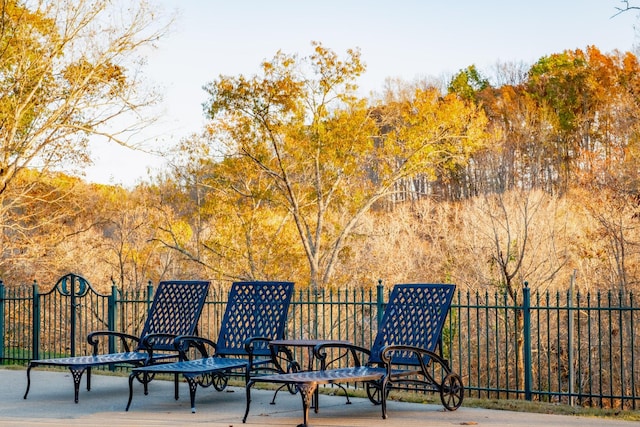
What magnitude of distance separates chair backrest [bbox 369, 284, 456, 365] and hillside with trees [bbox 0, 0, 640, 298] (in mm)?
13892

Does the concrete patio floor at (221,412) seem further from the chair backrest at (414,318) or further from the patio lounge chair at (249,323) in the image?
the chair backrest at (414,318)

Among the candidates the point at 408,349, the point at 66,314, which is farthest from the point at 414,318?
the point at 66,314

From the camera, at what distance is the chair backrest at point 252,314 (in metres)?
8.66

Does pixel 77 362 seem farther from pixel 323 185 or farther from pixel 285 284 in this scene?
pixel 323 185

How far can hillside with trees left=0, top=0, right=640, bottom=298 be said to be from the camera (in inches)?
818

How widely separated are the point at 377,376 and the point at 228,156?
21306 mm

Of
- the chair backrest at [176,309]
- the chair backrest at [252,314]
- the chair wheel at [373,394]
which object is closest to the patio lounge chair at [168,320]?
the chair backrest at [176,309]

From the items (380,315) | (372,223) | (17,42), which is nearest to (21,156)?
(17,42)

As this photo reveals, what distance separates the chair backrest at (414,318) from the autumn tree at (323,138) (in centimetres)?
1853

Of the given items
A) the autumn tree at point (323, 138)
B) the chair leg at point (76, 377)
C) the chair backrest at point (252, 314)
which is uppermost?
the autumn tree at point (323, 138)

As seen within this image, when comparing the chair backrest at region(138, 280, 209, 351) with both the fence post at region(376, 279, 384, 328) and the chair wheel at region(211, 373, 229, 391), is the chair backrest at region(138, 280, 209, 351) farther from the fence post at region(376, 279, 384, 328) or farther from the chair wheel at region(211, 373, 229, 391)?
the fence post at region(376, 279, 384, 328)

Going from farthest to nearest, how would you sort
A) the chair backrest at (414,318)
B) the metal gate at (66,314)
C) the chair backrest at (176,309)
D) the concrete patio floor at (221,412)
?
the metal gate at (66,314), the chair backrest at (176,309), the chair backrest at (414,318), the concrete patio floor at (221,412)

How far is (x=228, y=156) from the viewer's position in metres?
27.6

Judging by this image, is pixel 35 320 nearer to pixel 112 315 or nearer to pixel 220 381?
pixel 112 315
